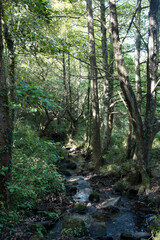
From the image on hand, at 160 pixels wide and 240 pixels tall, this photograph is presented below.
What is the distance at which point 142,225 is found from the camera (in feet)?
16.7

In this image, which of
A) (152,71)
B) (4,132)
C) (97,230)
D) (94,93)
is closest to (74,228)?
(97,230)

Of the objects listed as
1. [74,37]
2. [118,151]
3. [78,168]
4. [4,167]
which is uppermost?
[74,37]

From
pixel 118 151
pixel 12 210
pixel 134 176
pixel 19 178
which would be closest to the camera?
pixel 12 210

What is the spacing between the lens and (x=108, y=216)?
5.73 metres

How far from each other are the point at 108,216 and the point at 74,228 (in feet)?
4.85

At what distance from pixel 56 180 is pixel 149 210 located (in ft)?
10.5

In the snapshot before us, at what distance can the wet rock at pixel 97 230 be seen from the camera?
475cm

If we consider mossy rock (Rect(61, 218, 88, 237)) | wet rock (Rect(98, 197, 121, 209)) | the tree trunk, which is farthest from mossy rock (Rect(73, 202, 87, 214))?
the tree trunk

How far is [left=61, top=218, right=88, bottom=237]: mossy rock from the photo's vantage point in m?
4.58

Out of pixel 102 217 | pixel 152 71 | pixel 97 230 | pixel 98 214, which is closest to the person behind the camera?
pixel 97 230

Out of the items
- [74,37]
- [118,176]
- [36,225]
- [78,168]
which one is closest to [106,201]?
[118,176]

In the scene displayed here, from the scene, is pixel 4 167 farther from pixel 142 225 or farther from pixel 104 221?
pixel 142 225

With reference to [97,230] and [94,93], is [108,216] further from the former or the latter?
[94,93]

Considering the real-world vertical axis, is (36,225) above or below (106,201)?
above
